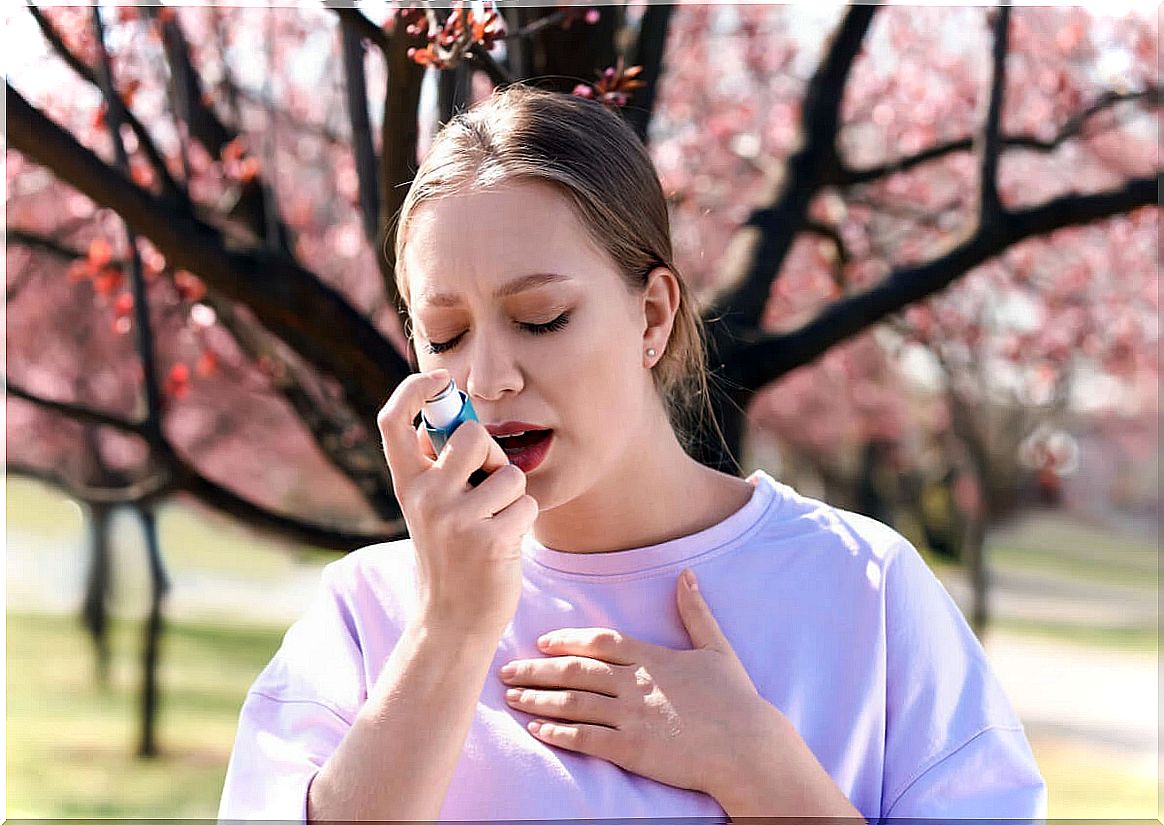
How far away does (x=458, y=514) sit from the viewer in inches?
63.0

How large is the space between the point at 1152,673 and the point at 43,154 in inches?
620

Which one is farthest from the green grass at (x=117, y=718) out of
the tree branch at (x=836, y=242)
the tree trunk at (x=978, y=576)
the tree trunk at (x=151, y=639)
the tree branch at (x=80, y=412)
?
the tree branch at (x=836, y=242)

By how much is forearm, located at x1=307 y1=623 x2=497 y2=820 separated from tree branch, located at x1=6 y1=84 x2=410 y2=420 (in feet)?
3.90

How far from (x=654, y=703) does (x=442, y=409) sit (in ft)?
1.67

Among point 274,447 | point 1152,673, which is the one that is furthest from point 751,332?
point 1152,673

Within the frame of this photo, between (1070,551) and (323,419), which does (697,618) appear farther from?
(1070,551)

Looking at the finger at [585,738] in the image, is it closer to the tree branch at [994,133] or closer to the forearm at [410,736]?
the forearm at [410,736]

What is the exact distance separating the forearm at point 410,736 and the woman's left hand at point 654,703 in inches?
6.3

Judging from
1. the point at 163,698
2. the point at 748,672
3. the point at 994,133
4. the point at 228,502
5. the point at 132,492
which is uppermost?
the point at 994,133

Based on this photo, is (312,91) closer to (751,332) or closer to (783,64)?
(783,64)

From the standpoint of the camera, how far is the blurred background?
9.57ft

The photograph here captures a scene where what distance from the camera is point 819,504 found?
203cm

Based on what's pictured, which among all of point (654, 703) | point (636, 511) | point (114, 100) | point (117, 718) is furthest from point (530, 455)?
point (117, 718)

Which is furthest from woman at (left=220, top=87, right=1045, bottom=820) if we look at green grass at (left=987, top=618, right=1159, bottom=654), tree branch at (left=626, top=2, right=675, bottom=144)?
green grass at (left=987, top=618, right=1159, bottom=654)
